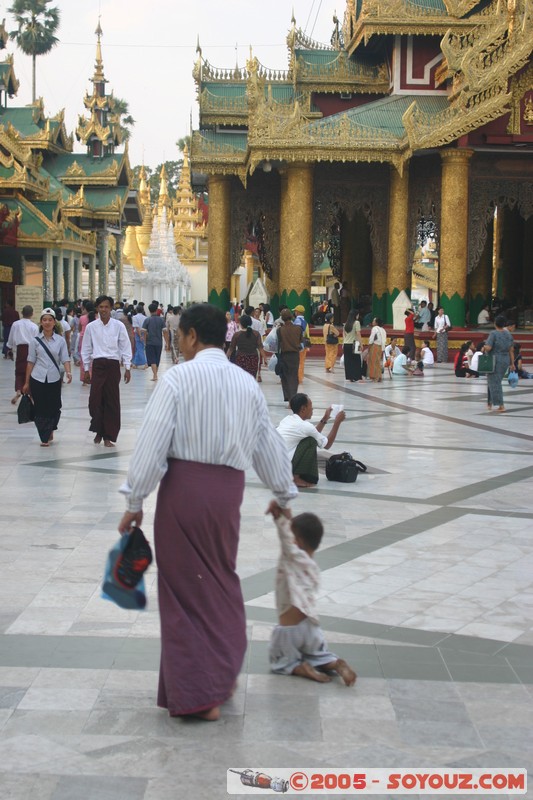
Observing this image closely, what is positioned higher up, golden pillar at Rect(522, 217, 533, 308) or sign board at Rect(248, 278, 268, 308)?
golden pillar at Rect(522, 217, 533, 308)

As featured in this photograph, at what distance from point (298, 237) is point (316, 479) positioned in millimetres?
19330

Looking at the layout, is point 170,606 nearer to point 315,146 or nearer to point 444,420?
point 444,420

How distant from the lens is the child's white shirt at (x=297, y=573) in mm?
4980

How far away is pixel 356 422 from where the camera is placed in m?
14.7

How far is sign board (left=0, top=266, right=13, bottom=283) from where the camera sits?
33.0 metres

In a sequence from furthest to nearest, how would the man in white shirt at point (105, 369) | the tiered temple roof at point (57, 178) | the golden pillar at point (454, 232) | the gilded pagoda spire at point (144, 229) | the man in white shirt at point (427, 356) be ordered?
the gilded pagoda spire at point (144, 229)
the tiered temple roof at point (57, 178)
the golden pillar at point (454, 232)
the man in white shirt at point (427, 356)
the man in white shirt at point (105, 369)

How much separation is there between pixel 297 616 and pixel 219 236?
2720cm

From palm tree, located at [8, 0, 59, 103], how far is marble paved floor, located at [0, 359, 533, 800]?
211 feet

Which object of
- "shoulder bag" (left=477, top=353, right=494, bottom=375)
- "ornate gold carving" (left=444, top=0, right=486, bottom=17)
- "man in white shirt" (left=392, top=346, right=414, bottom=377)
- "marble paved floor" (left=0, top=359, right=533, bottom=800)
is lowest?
"marble paved floor" (left=0, top=359, right=533, bottom=800)

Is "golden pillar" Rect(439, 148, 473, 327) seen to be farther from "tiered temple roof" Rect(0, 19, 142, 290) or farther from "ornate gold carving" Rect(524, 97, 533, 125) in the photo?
"tiered temple roof" Rect(0, 19, 142, 290)

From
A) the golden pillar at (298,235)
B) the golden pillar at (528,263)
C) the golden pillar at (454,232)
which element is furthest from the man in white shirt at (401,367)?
the golden pillar at (528,263)

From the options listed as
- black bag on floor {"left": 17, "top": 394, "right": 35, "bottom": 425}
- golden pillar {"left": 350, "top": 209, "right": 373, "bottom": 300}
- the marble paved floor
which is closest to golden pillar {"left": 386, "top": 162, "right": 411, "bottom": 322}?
golden pillar {"left": 350, "top": 209, "right": 373, "bottom": 300}

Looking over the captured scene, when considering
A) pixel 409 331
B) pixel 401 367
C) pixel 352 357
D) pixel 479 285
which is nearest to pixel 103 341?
pixel 352 357

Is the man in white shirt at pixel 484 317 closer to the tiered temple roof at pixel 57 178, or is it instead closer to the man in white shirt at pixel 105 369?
the tiered temple roof at pixel 57 178
